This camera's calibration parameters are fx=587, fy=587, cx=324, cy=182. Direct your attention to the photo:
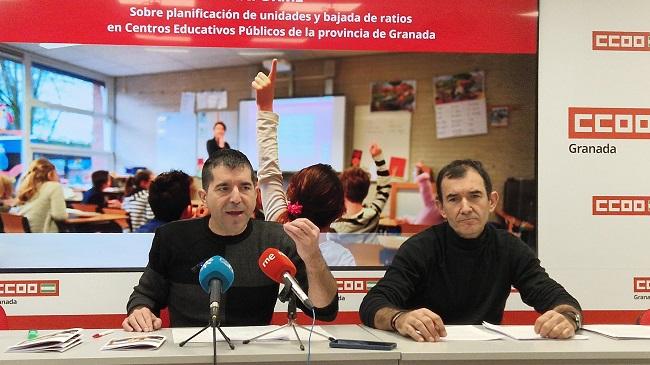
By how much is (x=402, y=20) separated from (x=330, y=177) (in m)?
1.00

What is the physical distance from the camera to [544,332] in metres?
2.00

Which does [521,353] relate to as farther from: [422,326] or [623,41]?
[623,41]

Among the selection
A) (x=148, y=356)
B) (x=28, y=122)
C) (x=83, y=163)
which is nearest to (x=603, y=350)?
(x=148, y=356)

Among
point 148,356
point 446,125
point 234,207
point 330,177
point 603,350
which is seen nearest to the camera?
point 148,356

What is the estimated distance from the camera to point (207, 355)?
65.9 inches

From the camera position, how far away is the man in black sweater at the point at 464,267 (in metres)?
2.40

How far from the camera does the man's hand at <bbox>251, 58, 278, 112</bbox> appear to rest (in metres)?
3.44

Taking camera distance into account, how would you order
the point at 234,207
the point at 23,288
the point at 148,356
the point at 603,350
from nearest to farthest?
the point at 148,356, the point at 603,350, the point at 234,207, the point at 23,288

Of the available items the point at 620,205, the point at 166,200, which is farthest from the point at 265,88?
the point at 620,205

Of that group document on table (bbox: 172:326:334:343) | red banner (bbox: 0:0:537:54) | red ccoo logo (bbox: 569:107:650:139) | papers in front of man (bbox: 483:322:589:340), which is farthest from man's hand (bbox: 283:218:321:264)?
red ccoo logo (bbox: 569:107:650:139)

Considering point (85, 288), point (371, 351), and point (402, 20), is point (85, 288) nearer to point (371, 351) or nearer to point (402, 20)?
point (371, 351)

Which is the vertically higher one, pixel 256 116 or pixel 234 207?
pixel 256 116

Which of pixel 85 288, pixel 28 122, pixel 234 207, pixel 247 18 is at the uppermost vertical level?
pixel 247 18

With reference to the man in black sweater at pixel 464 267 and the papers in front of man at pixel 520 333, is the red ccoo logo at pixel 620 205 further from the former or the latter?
the papers in front of man at pixel 520 333
